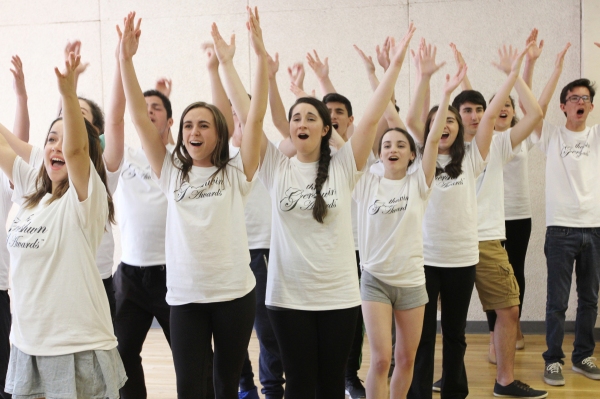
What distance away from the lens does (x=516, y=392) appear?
3658 millimetres

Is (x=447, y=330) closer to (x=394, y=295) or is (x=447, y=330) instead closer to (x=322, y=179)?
(x=394, y=295)

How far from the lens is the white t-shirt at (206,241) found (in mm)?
2494

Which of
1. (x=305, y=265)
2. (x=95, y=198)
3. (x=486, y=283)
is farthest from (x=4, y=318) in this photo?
(x=486, y=283)

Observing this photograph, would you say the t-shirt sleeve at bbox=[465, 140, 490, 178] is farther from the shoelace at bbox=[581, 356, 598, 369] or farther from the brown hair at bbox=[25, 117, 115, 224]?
the brown hair at bbox=[25, 117, 115, 224]

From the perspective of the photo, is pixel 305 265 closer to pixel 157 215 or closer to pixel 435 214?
pixel 157 215

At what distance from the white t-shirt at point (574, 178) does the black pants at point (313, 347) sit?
2.13 m

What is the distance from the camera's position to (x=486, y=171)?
3.77 m

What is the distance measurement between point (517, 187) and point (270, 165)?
2.32 metres

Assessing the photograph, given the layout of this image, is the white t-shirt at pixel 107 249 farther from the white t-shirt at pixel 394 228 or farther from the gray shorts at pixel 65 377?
the white t-shirt at pixel 394 228

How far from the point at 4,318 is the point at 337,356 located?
1591mm

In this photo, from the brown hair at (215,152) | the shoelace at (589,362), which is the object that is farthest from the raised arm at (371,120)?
the shoelace at (589,362)

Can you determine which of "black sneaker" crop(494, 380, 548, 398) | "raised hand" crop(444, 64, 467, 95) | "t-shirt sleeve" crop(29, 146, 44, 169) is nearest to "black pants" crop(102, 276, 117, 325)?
"t-shirt sleeve" crop(29, 146, 44, 169)

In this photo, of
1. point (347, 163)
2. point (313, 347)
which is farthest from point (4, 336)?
point (347, 163)

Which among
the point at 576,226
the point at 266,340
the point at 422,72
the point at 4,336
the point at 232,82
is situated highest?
the point at 422,72
